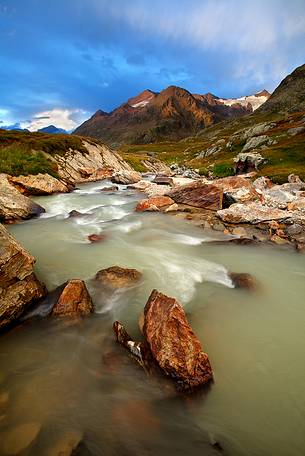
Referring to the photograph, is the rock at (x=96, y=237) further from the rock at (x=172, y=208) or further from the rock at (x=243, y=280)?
the rock at (x=243, y=280)

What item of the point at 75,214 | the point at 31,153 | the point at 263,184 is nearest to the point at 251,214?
the point at 263,184

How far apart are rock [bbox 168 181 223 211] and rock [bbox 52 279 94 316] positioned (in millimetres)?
15669

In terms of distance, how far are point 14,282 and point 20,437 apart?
4.39 metres

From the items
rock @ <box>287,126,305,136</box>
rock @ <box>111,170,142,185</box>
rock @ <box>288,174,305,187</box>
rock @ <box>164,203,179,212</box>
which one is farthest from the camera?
rock @ <box>287,126,305,136</box>

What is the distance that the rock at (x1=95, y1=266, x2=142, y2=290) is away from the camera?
11.2 meters

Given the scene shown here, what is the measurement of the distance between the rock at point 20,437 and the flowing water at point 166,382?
0.13 ft

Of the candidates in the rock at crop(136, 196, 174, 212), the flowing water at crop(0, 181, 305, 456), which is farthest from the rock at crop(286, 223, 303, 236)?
the rock at crop(136, 196, 174, 212)

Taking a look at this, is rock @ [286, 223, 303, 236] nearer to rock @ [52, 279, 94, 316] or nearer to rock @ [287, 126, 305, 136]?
rock @ [52, 279, 94, 316]

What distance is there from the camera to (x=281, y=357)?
25.9 ft

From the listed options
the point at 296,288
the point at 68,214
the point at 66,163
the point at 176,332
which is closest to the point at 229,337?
the point at 176,332

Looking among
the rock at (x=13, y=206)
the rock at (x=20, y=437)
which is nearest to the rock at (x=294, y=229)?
the rock at (x=20, y=437)

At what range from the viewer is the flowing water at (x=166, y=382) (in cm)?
558

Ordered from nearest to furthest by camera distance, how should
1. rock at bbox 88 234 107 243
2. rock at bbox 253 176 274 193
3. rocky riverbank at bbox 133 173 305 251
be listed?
rock at bbox 88 234 107 243 < rocky riverbank at bbox 133 173 305 251 < rock at bbox 253 176 274 193

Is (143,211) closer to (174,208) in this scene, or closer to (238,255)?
(174,208)
